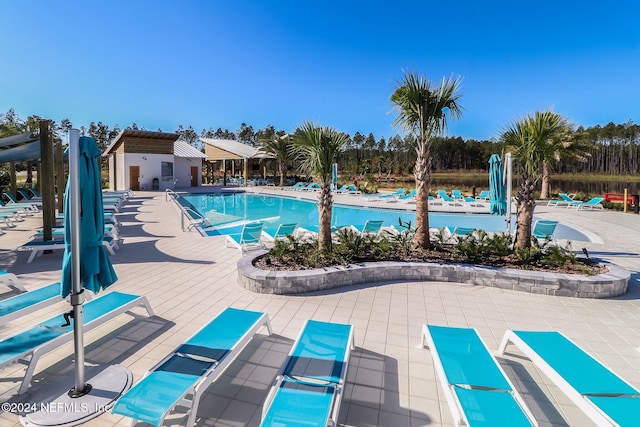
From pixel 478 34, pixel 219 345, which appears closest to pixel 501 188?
pixel 219 345

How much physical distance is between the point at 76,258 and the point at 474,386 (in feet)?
10.8

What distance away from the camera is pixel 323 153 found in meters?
6.75

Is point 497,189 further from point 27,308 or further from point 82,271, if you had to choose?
point 27,308

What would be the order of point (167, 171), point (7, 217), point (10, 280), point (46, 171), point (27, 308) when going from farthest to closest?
point (167, 171) → point (7, 217) → point (46, 171) → point (10, 280) → point (27, 308)

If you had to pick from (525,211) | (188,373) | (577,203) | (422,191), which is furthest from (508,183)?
(577,203)

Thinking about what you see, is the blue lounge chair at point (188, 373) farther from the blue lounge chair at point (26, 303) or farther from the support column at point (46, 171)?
the support column at point (46, 171)

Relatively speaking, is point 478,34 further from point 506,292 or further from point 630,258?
point 506,292

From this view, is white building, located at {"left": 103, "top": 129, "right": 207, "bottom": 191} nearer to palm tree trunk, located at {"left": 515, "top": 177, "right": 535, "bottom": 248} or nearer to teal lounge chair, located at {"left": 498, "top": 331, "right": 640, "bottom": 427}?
palm tree trunk, located at {"left": 515, "top": 177, "right": 535, "bottom": 248}

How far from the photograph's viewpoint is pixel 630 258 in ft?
25.8

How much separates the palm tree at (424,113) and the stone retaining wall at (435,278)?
109 cm

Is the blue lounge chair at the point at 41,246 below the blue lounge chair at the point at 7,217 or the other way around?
below

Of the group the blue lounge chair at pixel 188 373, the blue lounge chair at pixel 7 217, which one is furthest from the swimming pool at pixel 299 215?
the blue lounge chair at pixel 188 373

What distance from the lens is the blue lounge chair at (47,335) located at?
10.3ft

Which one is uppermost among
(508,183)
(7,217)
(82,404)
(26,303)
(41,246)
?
(508,183)
